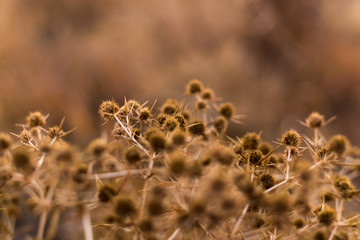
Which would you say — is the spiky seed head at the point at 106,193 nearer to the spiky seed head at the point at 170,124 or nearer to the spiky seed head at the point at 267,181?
the spiky seed head at the point at 170,124

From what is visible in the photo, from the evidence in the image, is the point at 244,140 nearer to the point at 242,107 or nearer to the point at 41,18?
the point at 242,107

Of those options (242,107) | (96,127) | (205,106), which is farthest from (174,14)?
(205,106)

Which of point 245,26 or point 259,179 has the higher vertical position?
point 245,26

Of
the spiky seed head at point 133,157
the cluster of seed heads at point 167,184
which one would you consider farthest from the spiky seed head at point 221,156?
the spiky seed head at point 133,157

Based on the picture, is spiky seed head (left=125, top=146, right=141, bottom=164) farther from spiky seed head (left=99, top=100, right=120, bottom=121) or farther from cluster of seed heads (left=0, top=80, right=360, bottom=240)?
spiky seed head (left=99, top=100, right=120, bottom=121)

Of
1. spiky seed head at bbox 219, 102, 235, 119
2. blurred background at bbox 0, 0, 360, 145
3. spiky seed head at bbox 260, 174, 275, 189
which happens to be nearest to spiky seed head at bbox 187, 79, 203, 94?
spiky seed head at bbox 219, 102, 235, 119

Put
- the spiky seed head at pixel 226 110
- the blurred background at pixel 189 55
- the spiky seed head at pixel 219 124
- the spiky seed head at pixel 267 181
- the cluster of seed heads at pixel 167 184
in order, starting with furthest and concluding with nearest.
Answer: the blurred background at pixel 189 55 → the spiky seed head at pixel 226 110 → the spiky seed head at pixel 219 124 → the spiky seed head at pixel 267 181 → the cluster of seed heads at pixel 167 184

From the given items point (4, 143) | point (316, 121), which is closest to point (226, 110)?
point (316, 121)
